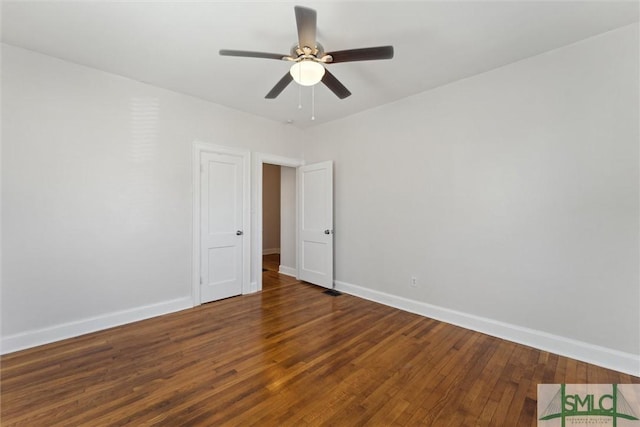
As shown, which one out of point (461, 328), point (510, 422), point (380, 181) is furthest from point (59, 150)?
point (461, 328)

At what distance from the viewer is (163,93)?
132 inches

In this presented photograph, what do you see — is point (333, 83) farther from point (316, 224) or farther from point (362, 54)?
point (316, 224)

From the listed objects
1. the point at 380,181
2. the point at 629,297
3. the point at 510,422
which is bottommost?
the point at 510,422

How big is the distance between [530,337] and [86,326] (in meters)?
4.62

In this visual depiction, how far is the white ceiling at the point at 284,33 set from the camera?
6.65 ft

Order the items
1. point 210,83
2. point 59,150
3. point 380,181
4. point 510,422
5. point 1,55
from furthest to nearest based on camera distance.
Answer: point 380,181 → point 210,83 → point 59,150 → point 1,55 → point 510,422

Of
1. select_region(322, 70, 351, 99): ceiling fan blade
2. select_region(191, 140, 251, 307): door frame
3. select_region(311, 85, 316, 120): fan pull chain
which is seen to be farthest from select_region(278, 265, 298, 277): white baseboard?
select_region(322, 70, 351, 99): ceiling fan blade

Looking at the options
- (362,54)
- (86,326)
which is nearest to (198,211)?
(86,326)

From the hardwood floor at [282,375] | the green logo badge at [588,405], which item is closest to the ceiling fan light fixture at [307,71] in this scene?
the hardwood floor at [282,375]

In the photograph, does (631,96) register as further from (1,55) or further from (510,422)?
(1,55)

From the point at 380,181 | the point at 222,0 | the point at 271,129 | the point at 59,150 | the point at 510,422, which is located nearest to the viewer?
the point at 510,422

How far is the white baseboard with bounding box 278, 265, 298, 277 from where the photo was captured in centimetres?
526

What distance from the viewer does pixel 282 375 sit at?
2109 mm

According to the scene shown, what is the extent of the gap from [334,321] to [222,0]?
3.24m
